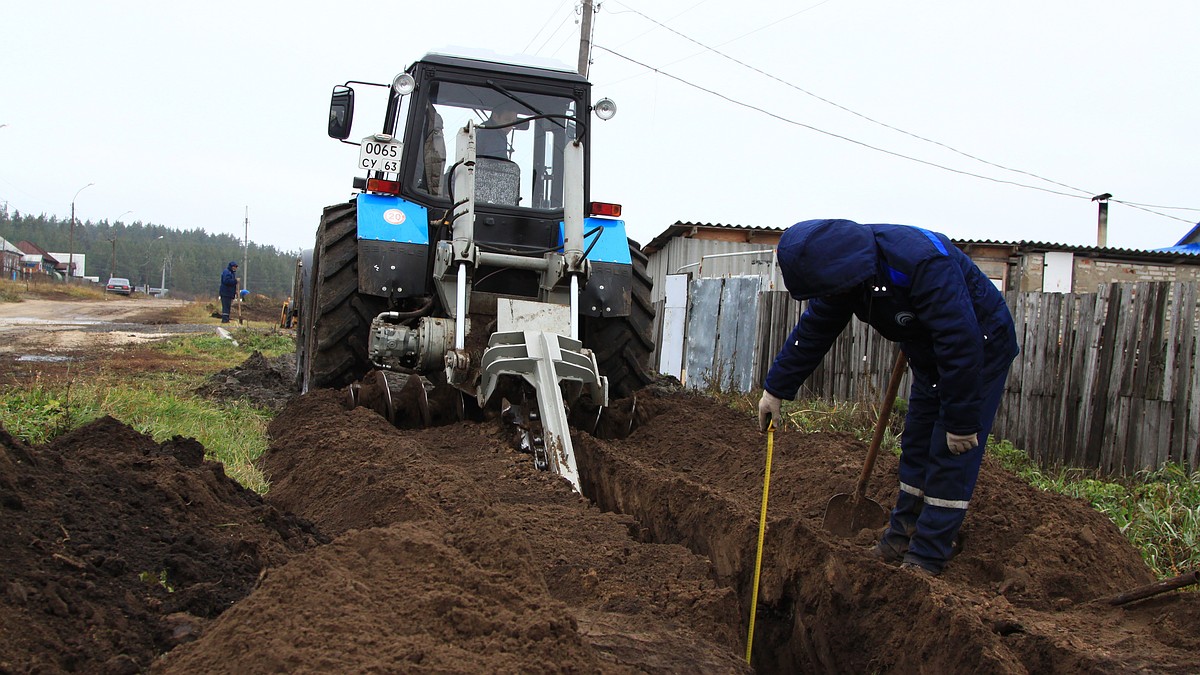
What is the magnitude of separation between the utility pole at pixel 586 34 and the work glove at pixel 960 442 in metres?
16.5

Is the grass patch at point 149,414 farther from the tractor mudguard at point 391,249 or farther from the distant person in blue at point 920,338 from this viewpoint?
the distant person in blue at point 920,338

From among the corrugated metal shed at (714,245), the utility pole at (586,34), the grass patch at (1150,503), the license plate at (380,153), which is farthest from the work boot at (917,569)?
the utility pole at (586,34)

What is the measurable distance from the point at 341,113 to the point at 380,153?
40cm

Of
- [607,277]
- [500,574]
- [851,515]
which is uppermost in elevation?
[607,277]

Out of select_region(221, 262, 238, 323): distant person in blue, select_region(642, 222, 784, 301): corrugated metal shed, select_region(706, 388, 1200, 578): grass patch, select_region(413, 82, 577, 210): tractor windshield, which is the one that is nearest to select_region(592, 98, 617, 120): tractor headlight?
select_region(413, 82, 577, 210): tractor windshield

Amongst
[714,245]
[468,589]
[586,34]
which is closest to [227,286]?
[586,34]

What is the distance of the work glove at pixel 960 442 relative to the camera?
3.91 meters

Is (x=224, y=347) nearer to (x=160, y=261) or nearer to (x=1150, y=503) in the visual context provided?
(x=1150, y=503)

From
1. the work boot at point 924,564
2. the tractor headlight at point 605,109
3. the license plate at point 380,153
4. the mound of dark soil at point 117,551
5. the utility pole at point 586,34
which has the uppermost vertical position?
the utility pole at point 586,34

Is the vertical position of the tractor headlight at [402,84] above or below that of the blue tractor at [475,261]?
above

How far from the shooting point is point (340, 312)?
21.9ft

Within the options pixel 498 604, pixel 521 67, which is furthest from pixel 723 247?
pixel 498 604

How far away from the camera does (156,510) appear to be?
3.32 metres

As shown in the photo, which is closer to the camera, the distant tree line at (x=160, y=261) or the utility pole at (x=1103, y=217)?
the utility pole at (x=1103, y=217)
